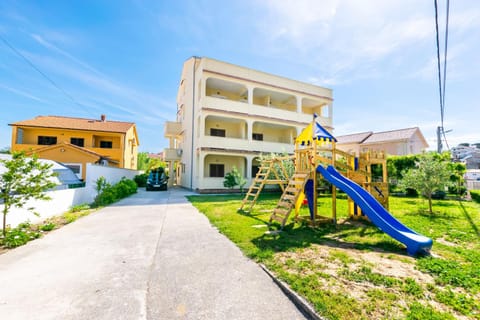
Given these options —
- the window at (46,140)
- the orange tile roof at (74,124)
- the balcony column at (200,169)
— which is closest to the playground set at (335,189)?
the balcony column at (200,169)

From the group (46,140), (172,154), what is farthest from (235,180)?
(46,140)

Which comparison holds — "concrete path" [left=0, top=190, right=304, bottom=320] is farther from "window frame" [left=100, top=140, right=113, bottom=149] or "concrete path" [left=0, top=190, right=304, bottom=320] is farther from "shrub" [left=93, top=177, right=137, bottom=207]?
"window frame" [left=100, top=140, right=113, bottom=149]

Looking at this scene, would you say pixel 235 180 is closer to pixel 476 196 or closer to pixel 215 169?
pixel 215 169

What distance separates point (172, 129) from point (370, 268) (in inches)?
905

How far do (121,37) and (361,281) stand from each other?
15.3m

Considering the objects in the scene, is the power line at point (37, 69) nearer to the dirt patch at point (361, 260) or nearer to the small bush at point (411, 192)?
the dirt patch at point (361, 260)

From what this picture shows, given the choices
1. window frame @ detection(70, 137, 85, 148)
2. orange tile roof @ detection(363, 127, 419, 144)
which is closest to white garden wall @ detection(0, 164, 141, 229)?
window frame @ detection(70, 137, 85, 148)

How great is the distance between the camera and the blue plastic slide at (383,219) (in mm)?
4058

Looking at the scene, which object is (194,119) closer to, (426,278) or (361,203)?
(361,203)

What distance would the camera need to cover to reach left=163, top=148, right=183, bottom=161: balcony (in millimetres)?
A: 22594

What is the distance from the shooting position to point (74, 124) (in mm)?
22922

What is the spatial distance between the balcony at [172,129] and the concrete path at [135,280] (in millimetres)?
19023

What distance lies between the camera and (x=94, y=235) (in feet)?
17.6

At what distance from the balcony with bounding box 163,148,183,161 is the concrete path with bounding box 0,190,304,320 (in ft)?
58.5
